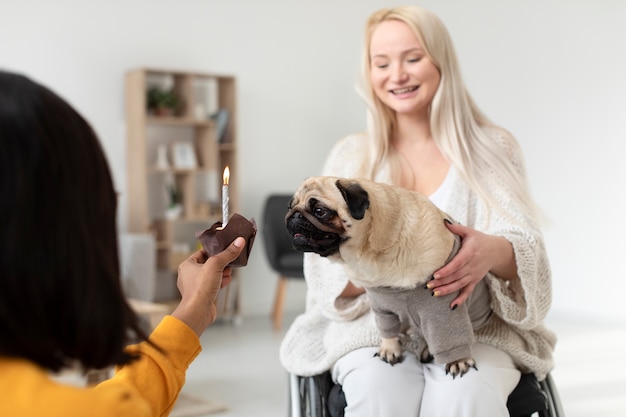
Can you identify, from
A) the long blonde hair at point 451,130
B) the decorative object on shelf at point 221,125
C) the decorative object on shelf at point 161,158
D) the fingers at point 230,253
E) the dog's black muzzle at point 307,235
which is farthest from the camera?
the decorative object on shelf at point 221,125

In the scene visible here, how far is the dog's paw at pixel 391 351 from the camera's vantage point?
1.80 meters

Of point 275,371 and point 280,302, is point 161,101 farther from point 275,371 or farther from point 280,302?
point 275,371

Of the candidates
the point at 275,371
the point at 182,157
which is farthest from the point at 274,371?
the point at 182,157

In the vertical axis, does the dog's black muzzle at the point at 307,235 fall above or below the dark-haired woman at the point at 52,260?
below

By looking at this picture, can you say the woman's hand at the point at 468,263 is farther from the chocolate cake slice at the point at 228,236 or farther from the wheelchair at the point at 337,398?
the chocolate cake slice at the point at 228,236

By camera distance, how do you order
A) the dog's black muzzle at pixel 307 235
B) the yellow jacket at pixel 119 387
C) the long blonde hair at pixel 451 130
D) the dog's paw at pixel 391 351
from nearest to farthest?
the yellow jacket at pixel 119 387 < the dog's black muzzle at pixel 307 235 < the dog's paw at pixel 391 351 < the long blonde hair at pixel 451 130

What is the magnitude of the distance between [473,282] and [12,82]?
1.07 metres

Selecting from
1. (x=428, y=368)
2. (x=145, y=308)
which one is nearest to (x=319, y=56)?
(x=145, y=308)

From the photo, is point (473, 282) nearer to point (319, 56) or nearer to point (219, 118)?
point (219, 118)

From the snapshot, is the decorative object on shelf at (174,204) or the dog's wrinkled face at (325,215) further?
the decorative object on shelf at (174,204)

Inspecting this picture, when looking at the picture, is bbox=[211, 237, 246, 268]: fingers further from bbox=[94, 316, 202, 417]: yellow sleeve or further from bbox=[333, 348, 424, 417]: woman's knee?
bbox=[333, 348, 424, 417]: woman's knee

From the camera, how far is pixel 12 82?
0.91 metres

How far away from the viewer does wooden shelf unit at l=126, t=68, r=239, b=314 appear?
18.7ft

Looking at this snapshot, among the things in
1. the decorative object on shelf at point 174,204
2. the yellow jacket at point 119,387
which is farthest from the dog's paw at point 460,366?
the decorative object on shelf at point 174,204
